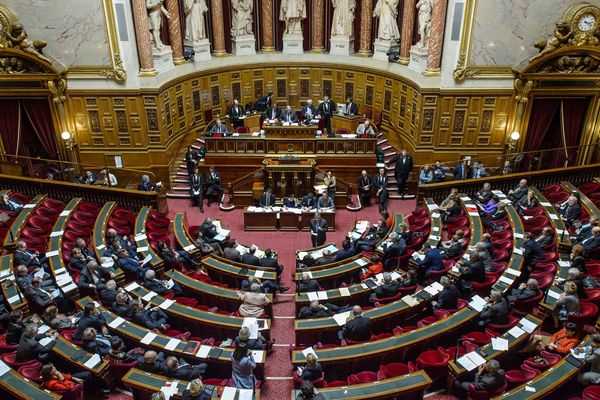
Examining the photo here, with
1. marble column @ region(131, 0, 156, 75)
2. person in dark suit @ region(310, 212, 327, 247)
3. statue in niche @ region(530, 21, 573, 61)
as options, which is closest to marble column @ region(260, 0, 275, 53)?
marble column @ region(131, 0, 156, 75)

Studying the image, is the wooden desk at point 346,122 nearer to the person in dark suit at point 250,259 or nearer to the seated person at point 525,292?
the person in dark suit at point 250,259

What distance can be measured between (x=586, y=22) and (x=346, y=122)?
8.14 meters

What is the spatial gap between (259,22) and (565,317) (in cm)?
1597

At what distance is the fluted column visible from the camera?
1786 centimetres

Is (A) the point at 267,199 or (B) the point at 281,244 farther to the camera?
(A) the point at 267,199

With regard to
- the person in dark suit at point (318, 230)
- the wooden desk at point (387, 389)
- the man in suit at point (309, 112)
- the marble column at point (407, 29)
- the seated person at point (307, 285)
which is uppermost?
the marble column at point (407, 29)

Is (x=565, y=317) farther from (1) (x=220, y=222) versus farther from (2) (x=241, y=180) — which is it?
(2) (x=241, y=180)

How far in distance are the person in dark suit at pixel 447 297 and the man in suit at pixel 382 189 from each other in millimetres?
5915

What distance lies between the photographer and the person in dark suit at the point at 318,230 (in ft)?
43.8

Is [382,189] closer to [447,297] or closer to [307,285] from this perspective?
[307,285]

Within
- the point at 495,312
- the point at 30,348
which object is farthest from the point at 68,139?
the point at 495,312

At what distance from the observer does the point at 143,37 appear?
51.7 feet

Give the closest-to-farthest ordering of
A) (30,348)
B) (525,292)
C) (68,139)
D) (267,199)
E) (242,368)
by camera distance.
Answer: (242,368) < (30,348) < (525,292) < (267,199) < (68,139)

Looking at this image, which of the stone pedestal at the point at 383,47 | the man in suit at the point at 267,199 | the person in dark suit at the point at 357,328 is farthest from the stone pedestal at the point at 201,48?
the person in dark suit at the point at 357,328
